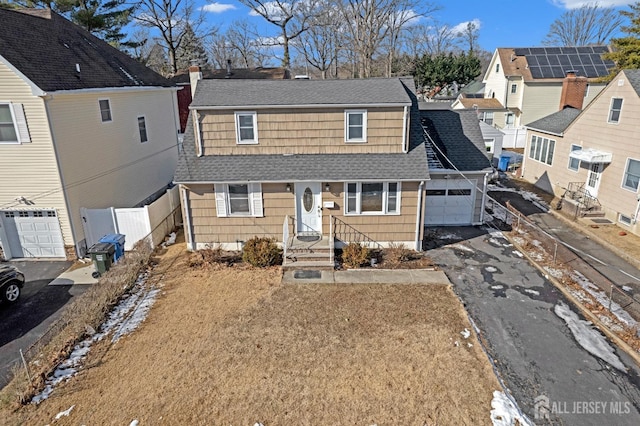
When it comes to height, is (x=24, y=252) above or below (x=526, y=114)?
below

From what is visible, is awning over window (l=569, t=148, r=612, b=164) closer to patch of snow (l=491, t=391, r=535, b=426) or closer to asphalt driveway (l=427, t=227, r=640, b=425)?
asphalt driveway (l=427, t=227, r=640, b=425)

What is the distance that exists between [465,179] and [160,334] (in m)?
12.9

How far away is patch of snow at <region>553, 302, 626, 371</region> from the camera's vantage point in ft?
29.0

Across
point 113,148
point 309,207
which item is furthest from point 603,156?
point 113,148

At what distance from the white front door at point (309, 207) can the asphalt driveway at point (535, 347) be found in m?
4.42

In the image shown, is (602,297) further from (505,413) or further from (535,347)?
(505,413)

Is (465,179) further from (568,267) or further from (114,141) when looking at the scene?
(114,141)

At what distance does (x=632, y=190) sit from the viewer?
15.9 meters

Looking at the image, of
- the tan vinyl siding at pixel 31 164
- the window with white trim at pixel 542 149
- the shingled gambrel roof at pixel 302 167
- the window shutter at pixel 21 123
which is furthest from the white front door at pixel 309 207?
the window with white trim at pixel 542 149

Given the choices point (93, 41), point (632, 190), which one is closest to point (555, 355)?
point (632, 190)

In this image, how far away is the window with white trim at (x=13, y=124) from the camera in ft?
41.8

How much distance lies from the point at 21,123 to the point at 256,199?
8128mm

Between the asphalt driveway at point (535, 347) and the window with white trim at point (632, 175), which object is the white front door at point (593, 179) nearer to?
the window with white trim at point (632, 175)

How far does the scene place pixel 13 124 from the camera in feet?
42.4
